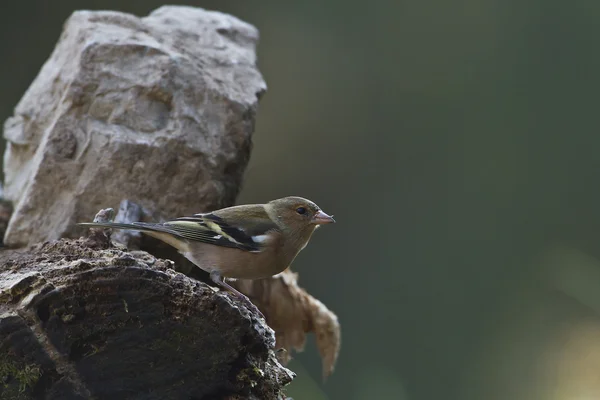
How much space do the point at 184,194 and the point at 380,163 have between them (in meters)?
3.42

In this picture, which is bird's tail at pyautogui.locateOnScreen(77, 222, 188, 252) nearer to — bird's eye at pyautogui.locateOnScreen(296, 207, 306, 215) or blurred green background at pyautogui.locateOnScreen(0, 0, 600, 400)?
bird's eye at pyautogui.locateOnScreen(296, 207, 306, 215)

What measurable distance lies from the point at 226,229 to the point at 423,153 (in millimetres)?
3772

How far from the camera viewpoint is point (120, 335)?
1918 millimetres

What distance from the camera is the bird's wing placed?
2916mm

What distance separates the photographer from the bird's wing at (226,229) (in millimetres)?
2916

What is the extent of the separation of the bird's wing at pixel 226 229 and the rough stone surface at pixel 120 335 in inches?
32.0

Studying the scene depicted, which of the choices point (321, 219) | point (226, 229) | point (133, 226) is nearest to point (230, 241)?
point (226, 229)

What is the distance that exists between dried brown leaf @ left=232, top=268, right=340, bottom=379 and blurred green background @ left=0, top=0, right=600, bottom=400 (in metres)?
1.65

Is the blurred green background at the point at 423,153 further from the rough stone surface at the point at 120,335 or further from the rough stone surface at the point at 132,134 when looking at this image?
the rough stone surface at the point at 120,335

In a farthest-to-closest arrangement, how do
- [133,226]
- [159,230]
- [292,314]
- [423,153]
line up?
[423,153] → [292,314] → [159,230] → [133,226]

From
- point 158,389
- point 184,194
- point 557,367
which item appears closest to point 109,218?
point 184,194

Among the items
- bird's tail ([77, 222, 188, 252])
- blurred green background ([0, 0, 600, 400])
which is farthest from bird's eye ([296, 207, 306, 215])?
blurred green background ([0, 0, 600, 400])

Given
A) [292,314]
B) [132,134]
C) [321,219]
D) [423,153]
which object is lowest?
[423,153]

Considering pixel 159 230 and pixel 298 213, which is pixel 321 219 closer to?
pixel 298 213
